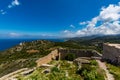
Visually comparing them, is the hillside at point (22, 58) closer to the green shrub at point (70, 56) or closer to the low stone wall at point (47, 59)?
the low stone wall at point (47, 59)

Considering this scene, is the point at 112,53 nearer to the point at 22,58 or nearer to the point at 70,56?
the point at 70,56

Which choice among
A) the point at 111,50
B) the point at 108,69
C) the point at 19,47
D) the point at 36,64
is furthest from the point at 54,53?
the point at 19,47

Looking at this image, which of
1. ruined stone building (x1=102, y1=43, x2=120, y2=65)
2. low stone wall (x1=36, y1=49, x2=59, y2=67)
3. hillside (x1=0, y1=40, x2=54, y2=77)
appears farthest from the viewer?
hillside (x1=0, y1=40, x2=54, y2=77)

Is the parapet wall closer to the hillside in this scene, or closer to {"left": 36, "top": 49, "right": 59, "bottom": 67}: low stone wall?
{"left": 36, "top": 49, "right": 59, "bottom": 67}: low stone wall

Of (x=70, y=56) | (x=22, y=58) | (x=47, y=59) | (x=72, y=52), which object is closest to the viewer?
(x=47, y=59)

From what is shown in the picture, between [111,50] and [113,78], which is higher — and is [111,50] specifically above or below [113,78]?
above

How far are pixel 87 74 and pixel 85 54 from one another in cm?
1278

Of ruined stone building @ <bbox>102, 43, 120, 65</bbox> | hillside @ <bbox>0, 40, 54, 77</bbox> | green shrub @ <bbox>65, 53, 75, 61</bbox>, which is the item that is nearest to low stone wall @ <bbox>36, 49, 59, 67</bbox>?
hillside @ <bbox>0, 40, 54, 77</bbox>

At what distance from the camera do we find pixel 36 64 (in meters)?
22.7

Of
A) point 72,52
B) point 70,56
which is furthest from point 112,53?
point 72,52

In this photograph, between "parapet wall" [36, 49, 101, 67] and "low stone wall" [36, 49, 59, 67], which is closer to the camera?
"low stone wall" [36, 49, 59, 67]

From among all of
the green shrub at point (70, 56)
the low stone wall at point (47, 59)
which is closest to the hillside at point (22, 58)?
the low stone wall at point (47, 59)

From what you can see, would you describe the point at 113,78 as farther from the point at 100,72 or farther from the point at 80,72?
the point at 80,72

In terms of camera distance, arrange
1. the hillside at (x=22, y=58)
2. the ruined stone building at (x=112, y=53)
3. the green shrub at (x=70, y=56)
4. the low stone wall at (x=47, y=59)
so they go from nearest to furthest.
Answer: the ruined stone building at (x=112, y=53), the low stone wall at (x=47, y=59), the hillside at (x=22, y=58), the green shrub at (x=70, y=56)
